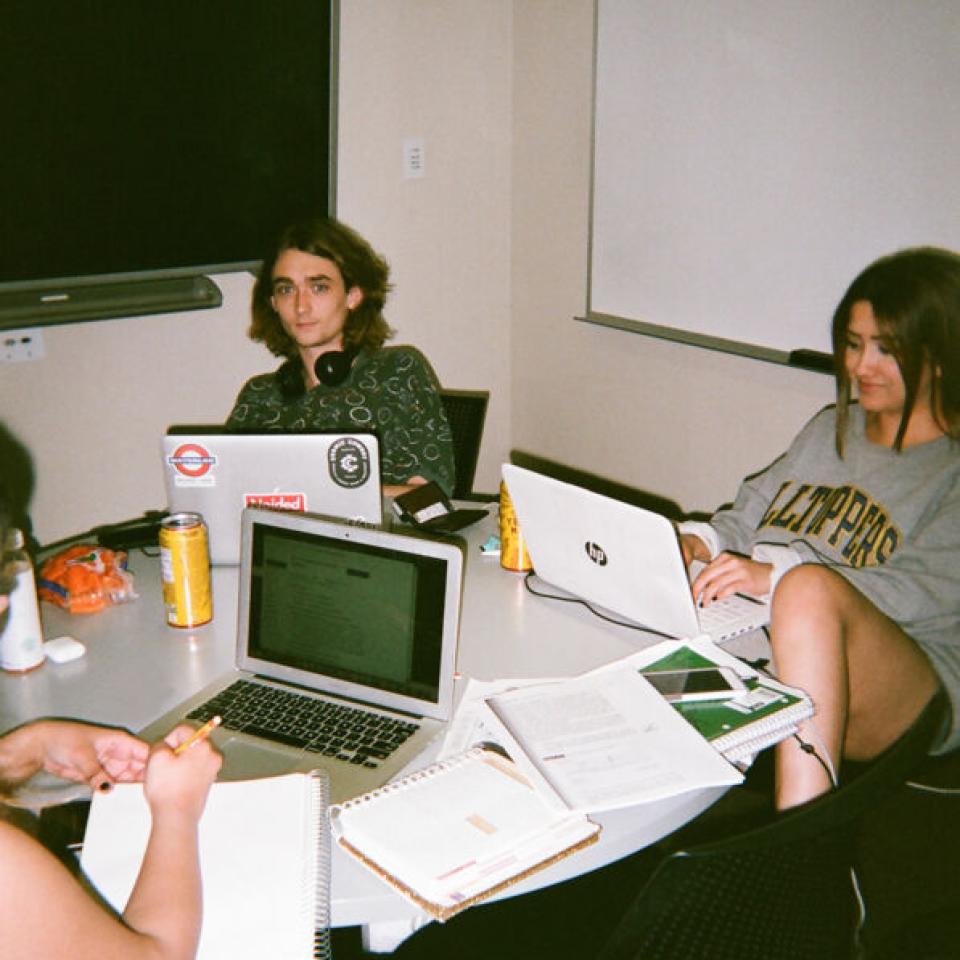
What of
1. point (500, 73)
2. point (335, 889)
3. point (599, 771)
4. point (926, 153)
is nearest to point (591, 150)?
point (500, 73)

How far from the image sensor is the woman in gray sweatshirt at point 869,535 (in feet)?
4.96

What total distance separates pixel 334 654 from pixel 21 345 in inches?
65.4

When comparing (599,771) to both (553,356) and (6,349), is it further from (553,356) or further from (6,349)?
(553,356)

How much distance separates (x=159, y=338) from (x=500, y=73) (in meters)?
1.53

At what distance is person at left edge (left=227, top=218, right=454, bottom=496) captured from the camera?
238 cm

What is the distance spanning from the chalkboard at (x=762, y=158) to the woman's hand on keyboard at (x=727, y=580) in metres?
1.06

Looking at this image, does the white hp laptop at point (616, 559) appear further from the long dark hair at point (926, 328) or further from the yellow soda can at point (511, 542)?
the long dark hair at point (926, 328)

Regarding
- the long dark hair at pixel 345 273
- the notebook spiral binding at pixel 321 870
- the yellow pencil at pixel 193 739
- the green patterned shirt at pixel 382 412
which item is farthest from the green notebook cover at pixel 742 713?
the long dark hair at pixel 345 273

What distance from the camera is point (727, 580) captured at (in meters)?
1.63

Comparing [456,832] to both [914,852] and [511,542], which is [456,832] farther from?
[914,852]

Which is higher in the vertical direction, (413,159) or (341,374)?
(413,159)

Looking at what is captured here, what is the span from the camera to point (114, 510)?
9.46 feet

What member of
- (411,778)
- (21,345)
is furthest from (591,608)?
(21,345)

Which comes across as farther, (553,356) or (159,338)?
(553,356)
